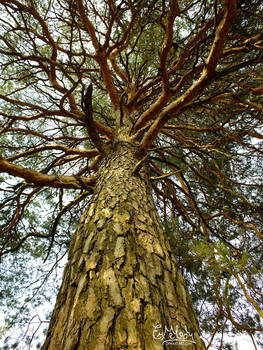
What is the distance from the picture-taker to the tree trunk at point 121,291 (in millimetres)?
581

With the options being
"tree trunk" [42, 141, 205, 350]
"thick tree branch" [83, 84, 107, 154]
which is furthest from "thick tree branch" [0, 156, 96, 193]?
"tree trunk" [42, 141, 205, 350]

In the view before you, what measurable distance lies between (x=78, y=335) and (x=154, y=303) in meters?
0.25

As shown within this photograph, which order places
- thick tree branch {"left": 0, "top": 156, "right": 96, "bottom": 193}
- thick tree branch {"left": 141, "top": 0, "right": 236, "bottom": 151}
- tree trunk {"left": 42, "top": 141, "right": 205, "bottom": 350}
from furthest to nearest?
thick tree branch {"left": 0, "top": 156, "right": 96, "bottom": 193}
thick tree branch {"left": 141, "top": 0, "right": 236, "bottom": 151}
tree trunk {"left": 42, "top": 141, "right": 205, "bottom": 350}

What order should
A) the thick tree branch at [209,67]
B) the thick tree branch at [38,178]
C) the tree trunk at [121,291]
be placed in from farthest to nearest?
the thick tree branch at [38,178], the thick tree branch at [209,67], the tree trunk at [121,291]

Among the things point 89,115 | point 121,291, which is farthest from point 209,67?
point 121,291

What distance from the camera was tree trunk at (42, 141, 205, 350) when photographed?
0.58 m

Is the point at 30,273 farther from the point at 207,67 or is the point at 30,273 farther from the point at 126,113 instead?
the point at 207,67
